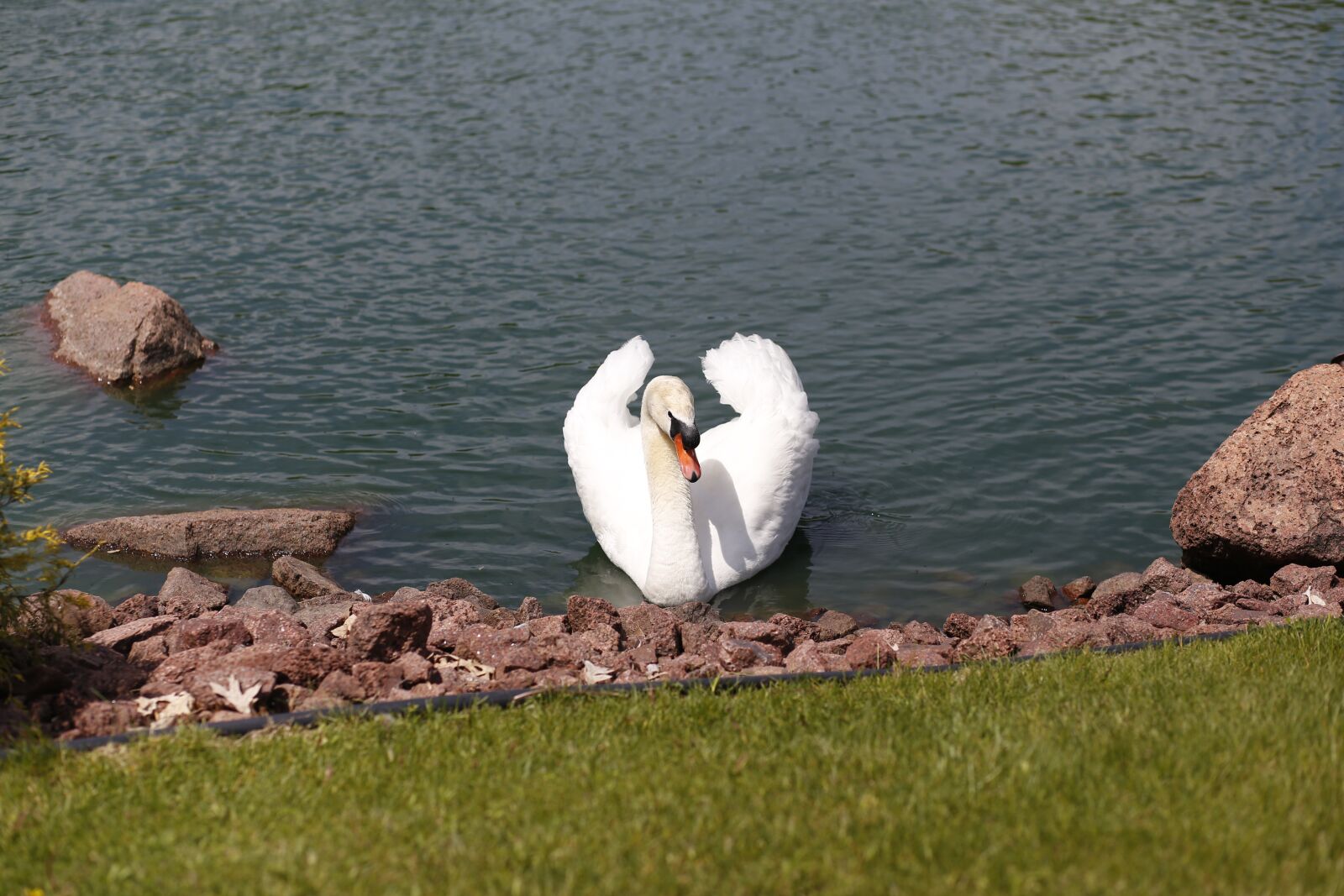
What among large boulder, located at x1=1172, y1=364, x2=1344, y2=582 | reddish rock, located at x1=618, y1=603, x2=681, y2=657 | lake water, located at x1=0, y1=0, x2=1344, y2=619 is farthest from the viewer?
lake water, located at x1=0, y1=0, x2=1344, y2=619

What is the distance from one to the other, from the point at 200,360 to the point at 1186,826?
1158cm

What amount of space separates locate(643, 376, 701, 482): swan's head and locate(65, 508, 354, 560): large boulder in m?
2.77

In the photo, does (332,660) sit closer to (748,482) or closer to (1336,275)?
(748,482)

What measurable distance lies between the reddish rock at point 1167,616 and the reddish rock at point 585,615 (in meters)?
3.21

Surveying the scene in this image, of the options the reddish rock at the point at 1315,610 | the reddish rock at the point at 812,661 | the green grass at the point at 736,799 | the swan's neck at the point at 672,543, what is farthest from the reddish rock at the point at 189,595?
the reddish rock at the point at 1315,610

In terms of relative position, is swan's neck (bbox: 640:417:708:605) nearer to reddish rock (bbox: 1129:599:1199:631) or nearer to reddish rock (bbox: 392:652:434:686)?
reddish rock (bbox: 1129:599:1199:631)

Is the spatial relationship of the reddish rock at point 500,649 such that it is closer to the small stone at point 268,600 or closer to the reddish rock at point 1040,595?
the small stone at point 268,600

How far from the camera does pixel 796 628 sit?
851 cm

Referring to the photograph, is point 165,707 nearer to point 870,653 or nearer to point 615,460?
point 870,653

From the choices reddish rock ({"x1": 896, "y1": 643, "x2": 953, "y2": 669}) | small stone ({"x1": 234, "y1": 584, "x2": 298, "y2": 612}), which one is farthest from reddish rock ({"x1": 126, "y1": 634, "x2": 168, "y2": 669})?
reddish rock ({"x1": 896, "y1": 643, "x2": 953, "y2": 669})

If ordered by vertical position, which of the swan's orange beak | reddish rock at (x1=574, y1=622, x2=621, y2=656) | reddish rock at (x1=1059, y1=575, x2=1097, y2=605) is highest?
the swan's orange beak

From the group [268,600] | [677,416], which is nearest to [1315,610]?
[677,416]

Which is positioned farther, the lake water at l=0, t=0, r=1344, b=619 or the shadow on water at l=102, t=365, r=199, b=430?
the shadow on water at l=102, t=365, r=199, b=430

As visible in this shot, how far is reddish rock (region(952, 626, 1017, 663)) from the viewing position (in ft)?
24.2
